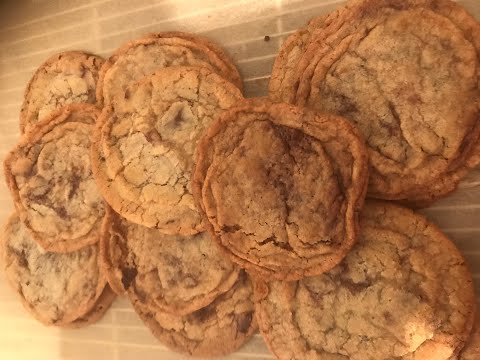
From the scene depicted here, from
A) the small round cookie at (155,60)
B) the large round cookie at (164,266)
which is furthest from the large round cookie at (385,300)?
the small round cookie at (155,60)

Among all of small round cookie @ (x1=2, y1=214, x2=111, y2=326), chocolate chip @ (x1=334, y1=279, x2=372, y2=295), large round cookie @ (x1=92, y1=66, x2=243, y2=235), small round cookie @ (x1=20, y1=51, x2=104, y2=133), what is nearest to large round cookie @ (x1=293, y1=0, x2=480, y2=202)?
chocolate chip @ (x1=334, y1=279, x2=372, y2=295)

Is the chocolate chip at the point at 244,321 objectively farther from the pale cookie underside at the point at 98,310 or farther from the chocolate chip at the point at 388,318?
the pale cookie underside at the point at 98,310

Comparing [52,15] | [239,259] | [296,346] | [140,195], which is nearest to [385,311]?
[296,346]

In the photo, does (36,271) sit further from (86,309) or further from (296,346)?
(296,346)

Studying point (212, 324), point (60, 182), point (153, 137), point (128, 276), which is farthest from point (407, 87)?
point (60, 182)

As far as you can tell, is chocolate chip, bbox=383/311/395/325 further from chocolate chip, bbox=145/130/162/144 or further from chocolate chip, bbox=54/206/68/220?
chocolate chip, bbox=54/206/68/220

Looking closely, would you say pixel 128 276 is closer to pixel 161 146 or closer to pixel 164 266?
Result: pixel 164 266
